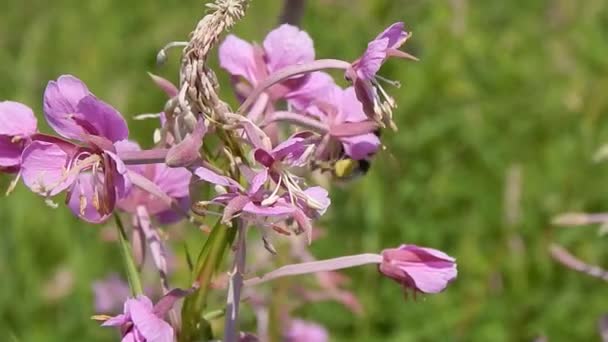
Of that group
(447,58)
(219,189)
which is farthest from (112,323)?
(447,58)

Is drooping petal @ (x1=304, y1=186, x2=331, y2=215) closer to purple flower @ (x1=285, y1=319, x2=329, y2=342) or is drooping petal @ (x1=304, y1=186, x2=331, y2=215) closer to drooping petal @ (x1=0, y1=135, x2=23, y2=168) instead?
drooping petal @ (x1=0, y1=135, x2=23, y2=168)

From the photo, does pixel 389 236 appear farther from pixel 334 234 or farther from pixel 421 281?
pixel 421 281

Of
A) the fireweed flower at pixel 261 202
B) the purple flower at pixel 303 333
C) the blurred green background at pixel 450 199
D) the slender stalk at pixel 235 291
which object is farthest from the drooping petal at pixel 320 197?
the blurred green background at pixel 450 199

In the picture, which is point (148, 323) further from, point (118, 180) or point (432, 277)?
point (432, 277)

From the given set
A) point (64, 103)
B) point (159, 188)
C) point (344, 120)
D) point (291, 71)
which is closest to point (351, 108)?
point (344, 120)

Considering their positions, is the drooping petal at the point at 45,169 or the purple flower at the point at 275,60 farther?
the purple flower at the point at 275,60

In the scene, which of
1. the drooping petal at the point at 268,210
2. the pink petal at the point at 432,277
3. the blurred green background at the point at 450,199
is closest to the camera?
the drooping petal at the point at 268,210

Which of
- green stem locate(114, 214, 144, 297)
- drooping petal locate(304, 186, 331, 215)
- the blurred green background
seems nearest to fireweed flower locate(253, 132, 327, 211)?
drooping petal locate(304, 186, 331, 215)

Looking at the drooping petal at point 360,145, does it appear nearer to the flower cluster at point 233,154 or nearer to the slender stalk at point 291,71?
the flower cluster at point 233,154
